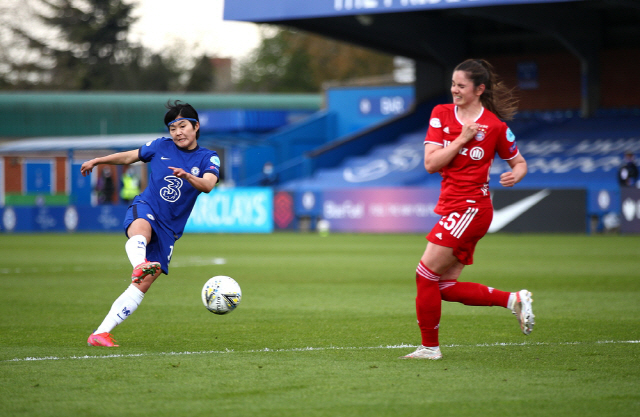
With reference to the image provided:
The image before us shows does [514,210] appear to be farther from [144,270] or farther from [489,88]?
[144,270]

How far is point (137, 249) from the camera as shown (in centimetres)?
631

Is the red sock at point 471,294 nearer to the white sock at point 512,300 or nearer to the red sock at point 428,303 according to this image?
the white sock at point 512,300

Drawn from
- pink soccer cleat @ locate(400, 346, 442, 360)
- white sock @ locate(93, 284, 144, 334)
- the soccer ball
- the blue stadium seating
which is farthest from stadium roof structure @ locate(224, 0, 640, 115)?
pink soccer cleat @ locate(400, 346, 442, 360)

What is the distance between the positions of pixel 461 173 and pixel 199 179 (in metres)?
1.84

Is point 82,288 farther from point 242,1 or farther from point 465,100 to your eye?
point 242,1

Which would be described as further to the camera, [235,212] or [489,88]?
[235,212]

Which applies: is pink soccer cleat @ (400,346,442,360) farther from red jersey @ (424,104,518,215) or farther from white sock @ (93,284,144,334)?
white sock @ (93,284,144,334)

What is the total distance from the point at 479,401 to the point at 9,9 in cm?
5840

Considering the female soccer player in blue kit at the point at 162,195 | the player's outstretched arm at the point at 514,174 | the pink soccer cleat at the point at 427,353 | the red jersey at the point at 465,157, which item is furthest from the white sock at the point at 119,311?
the player's outstretched arm at the point at 514,174

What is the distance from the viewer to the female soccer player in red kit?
18.8 ft

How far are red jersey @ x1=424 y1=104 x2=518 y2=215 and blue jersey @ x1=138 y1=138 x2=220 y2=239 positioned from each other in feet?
5.88

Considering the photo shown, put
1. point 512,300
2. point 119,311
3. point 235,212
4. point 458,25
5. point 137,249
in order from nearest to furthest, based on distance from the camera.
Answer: point 512,300 < point 137,249 < point 119,311 < point 235,212 < point 458,25

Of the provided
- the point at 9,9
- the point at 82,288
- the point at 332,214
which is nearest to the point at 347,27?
the point at 332,214

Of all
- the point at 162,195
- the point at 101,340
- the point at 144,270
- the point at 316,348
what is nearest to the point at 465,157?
the point at 316,348
